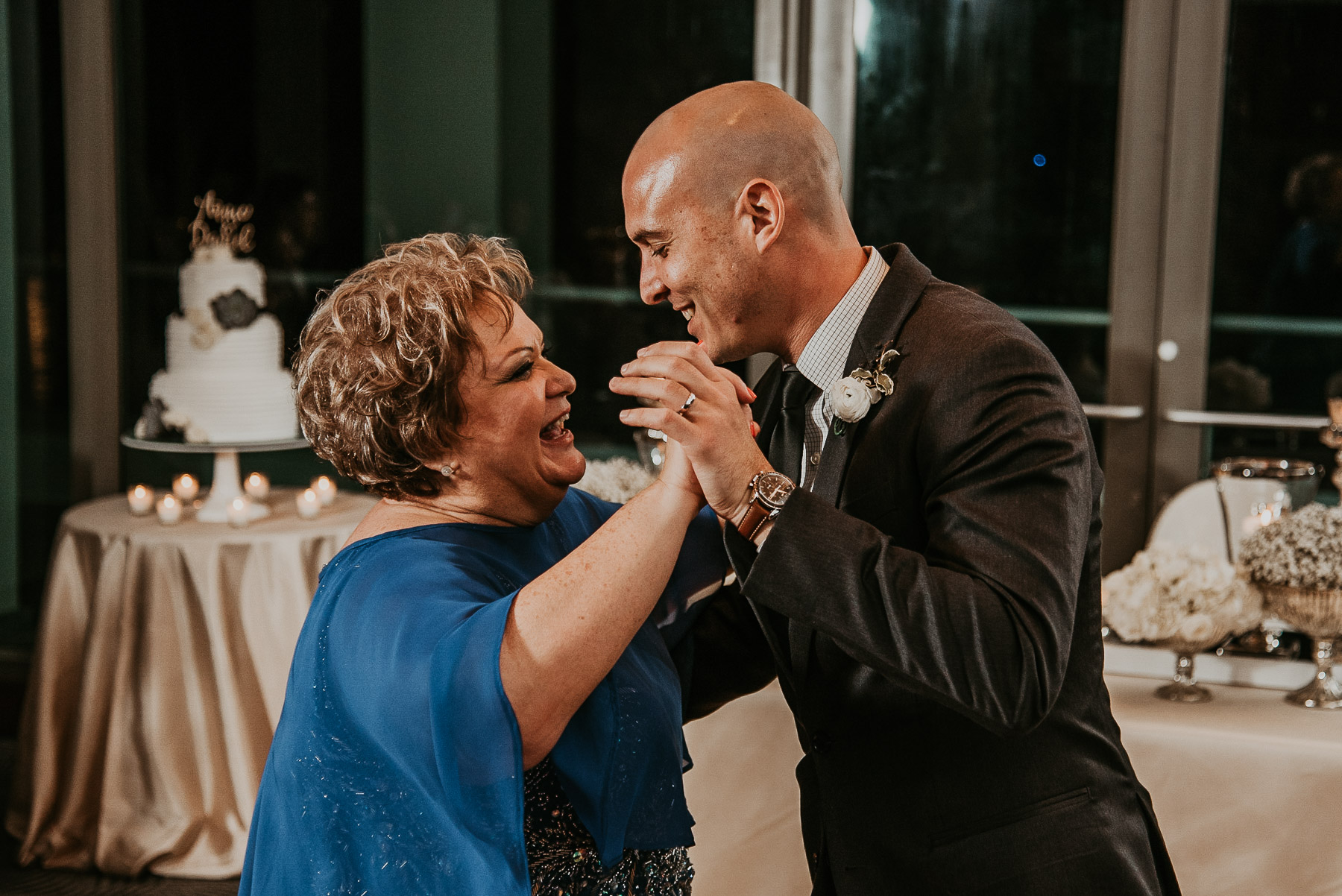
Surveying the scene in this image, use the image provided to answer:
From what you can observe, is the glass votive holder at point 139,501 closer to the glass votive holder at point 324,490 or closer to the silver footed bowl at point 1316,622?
the glass votive holder at point 324,490

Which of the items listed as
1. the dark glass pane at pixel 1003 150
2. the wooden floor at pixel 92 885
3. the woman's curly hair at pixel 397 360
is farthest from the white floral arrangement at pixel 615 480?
the dark glass pane at pixel 1003 150

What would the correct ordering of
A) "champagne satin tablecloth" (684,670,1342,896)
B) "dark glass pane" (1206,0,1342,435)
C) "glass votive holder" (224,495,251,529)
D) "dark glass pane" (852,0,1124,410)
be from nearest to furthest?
"champagne satin tablecloth" (684,670,1342,896) < "glass votive holder" (224,495,251,529) < "dark glass pane" (1206,0,1342,435) < "dark glass pane" (852,0,1124,410)

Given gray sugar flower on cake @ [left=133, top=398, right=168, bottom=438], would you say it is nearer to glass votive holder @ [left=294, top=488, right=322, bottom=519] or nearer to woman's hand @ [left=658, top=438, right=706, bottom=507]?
glass votive holder @ [left=294, top=488, right=322, bottom=519]

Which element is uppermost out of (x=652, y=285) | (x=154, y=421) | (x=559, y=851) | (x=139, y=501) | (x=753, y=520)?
(x=652, y=285)

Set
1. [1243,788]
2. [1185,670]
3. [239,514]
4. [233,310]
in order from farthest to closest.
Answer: [233,310] < [239,514] < [1185,670] < [1243,788]

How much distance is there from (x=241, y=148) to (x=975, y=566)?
4.47m

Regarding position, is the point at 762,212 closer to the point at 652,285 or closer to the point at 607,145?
the point at 652,285

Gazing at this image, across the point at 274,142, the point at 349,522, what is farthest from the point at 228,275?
the point at 274,142

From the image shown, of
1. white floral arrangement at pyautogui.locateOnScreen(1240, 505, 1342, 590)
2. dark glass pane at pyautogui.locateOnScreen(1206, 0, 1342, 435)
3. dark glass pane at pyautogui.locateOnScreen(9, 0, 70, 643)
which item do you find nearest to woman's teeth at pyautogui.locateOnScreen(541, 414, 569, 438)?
white floral arrangement at pyautogui.locateOnScreen(1240, 505, 1342, 590)

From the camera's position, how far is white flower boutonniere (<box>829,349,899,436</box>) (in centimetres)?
143

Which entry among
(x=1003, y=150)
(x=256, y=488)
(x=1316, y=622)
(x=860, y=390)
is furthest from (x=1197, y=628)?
(x=256, y=488)

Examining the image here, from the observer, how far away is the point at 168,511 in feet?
12.2

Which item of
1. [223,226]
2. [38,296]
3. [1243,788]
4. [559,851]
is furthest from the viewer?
[38,296]

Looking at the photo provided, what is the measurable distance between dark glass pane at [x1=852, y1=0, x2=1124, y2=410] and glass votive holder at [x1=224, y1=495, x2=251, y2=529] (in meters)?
2.42
